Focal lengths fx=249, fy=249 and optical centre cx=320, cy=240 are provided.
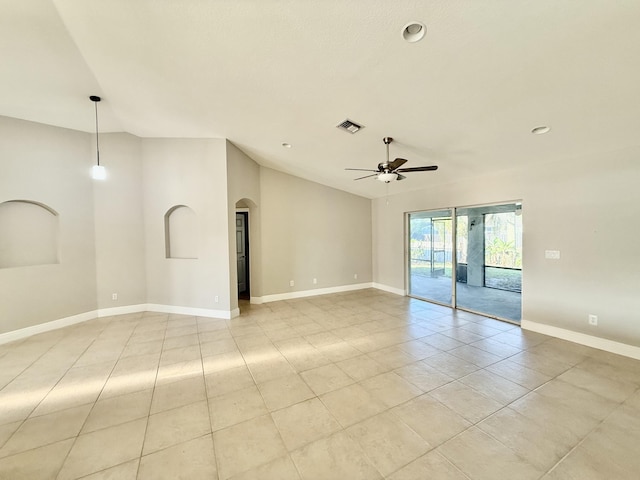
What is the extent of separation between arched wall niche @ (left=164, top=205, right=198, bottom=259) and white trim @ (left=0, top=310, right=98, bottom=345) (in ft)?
5.63

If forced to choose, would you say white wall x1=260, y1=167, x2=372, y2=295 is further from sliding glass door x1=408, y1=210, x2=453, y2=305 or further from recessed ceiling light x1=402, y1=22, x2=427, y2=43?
recessed ceiling light x1=402, y1=22, x2=427, y2=43

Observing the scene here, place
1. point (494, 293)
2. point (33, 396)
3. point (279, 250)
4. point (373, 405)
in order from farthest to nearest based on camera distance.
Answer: point (494, 293)
point (279, 250)
point (33, 396)
point (373, 405)

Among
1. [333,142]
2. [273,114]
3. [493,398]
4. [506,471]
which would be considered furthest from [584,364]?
[273,114]

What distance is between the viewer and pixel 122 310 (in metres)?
4.91

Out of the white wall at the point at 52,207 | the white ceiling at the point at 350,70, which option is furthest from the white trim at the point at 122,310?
the white ceiling at the point at 350,70

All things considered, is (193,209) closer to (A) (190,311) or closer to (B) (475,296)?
(A) (190,311)

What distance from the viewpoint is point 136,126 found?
4402 millimetres

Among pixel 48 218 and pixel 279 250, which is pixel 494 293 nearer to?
pixel 279 250

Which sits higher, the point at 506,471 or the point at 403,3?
the point at 403,3

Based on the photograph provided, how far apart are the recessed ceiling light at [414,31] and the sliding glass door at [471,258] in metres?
3.89

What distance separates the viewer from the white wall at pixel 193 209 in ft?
15.2

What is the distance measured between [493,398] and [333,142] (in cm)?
384

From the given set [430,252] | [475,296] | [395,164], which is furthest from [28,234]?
[475,296]

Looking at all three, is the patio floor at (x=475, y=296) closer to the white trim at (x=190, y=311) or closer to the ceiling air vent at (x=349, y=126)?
the ceiling air vent at (x=349, y=126)
